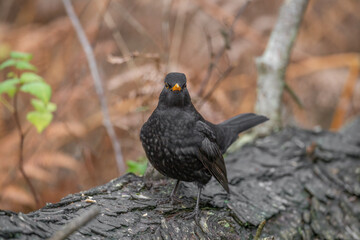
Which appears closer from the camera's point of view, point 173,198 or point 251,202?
point 173,198

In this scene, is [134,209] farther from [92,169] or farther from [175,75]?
[92,169]

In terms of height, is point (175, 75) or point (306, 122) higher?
point (175, 75)

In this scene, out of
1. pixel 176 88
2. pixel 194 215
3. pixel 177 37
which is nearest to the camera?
pixel 194 215

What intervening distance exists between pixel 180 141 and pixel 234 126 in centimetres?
89

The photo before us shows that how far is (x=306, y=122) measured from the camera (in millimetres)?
6691

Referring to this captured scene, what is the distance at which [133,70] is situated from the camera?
472cm

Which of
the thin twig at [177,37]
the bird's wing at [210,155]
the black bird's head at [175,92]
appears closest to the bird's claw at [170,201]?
the bird's wing at [210,155]

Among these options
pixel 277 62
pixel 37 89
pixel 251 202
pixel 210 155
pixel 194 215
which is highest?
pixel 37 89

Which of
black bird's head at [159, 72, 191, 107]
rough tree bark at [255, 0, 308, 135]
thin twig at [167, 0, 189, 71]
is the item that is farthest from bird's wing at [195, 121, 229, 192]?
thin twig at [167, 0, 189, 71]

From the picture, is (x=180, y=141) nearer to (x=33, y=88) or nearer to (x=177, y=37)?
(x=33, y=88)

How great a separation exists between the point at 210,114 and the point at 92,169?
1569mm

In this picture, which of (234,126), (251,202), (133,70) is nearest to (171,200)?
(251,202)

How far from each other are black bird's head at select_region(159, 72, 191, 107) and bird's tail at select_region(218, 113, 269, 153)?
2.13 feet

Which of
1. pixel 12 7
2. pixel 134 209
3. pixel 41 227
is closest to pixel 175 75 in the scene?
pixel 134 209
